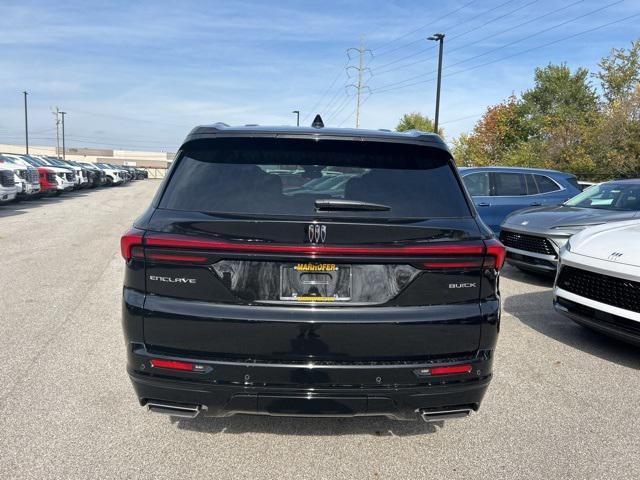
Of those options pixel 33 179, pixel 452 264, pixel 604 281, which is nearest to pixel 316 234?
pixel 452 264

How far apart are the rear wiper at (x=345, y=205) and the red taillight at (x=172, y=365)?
1.03m

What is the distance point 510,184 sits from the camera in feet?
35.1

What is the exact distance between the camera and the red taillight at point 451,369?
2.66 metres

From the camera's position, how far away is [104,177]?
35.5m

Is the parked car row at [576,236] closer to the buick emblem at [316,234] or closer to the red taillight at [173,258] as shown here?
the buick emblem at [316,234]

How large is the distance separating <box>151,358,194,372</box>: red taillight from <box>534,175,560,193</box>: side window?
31.6 ft

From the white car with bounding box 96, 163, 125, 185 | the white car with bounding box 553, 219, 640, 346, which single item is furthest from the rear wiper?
the white car with bounding box 96, 163, 125, 185

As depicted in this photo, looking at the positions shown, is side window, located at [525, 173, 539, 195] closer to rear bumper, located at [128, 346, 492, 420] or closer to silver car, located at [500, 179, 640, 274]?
silver car, located at [500, 179, 640, 274]

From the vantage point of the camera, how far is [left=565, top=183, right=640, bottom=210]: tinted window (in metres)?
7.79

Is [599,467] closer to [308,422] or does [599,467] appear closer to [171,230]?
[308,422]

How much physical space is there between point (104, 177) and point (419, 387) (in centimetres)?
3652

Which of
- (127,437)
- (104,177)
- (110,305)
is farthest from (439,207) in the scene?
(104,177)

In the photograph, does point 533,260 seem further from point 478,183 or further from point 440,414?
point 440,414

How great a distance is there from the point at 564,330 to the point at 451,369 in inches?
141
